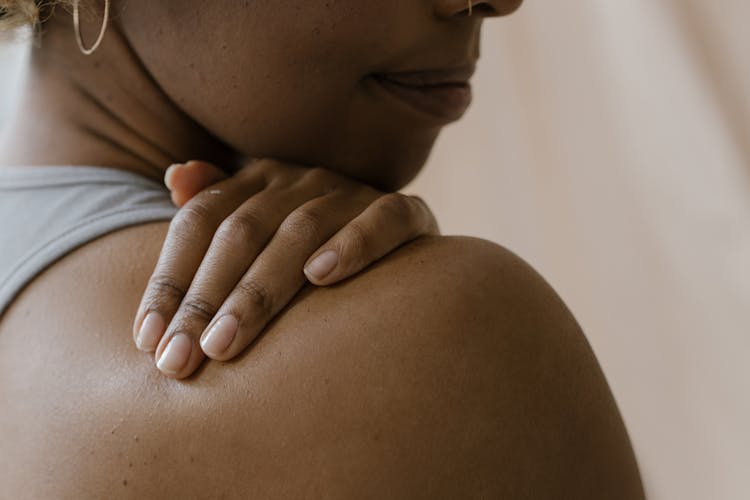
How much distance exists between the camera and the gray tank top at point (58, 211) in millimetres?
757

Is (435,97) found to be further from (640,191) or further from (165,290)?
(640,191)

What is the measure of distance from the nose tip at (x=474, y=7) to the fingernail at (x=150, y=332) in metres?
0.37

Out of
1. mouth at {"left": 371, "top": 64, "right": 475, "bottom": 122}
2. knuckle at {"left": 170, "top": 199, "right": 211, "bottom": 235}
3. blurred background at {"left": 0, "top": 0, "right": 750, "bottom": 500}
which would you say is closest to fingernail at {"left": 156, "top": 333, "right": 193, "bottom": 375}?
knuckle at {"left": 170, "top": 199, "right": 211, "bottom": 235}

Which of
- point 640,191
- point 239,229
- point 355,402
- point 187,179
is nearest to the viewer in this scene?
point 355,402

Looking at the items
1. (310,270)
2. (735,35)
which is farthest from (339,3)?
(735,35)

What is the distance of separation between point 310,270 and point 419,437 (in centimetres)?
15

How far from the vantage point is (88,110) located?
909 millimetres

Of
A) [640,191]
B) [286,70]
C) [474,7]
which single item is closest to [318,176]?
[286,70]

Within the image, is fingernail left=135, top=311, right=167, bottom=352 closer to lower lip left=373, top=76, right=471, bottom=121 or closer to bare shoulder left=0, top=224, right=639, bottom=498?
bare shoulder left=0, top=224, right=639, bottom=498

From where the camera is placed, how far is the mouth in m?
0.88

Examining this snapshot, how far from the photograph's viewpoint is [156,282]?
0.68m

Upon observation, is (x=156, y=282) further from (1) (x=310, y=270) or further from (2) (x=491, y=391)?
(2) (x=491, y=391)

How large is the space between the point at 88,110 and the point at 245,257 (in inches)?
12.0

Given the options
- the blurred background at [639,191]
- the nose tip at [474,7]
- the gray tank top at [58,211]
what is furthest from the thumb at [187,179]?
the blurred background at [639,191]
